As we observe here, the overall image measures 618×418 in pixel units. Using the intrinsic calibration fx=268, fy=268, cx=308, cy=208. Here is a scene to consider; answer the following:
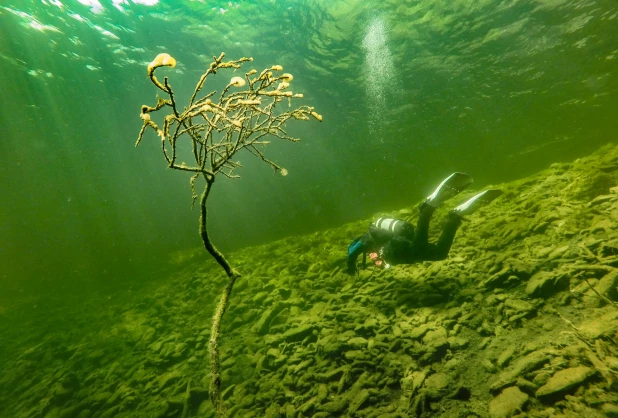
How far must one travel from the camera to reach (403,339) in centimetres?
430

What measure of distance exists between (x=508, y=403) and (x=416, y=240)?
106 inches

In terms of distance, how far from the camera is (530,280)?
4473 millimetres

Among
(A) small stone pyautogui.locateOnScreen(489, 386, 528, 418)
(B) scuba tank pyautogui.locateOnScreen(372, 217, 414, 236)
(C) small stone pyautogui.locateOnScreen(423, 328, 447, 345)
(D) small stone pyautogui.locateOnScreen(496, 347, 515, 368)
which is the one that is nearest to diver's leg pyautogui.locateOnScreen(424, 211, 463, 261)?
(B) scuba tank pyautogui.locateOnScreen(372, 217, 414, 236)

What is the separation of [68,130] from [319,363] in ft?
88.8

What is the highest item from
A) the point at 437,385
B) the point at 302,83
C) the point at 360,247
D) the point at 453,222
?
the point at 302,83

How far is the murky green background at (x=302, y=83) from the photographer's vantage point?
12.0 meters

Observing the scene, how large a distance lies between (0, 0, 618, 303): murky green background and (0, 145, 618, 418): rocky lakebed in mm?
9515

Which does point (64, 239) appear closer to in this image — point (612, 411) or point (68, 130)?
point (68, 130)

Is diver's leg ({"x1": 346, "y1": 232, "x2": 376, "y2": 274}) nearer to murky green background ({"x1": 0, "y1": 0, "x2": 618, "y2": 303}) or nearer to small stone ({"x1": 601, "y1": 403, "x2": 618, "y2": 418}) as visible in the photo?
small stone ({"x1": 601, "y1": 403, "x2": 618, "y2": 418})

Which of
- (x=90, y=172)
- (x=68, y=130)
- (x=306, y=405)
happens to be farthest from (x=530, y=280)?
(x=90, y=172)

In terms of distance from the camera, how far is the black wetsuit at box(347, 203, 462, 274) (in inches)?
200

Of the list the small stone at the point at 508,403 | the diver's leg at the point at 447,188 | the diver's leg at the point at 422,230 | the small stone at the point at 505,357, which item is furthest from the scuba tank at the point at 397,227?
the small stone at the point at 508,403

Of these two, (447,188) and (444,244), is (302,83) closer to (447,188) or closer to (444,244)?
(447,188)

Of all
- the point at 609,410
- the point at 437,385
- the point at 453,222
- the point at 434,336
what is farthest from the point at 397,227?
the point at 609,410
